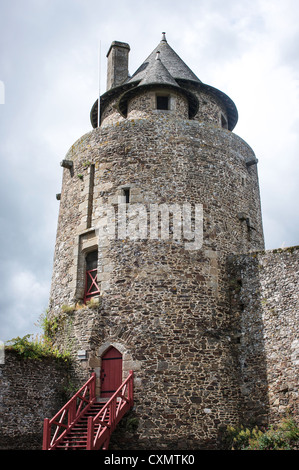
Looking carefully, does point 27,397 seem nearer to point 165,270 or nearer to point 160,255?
point 165,270

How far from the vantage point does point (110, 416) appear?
1093cm

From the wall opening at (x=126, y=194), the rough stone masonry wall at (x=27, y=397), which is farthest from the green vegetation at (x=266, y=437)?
the wall opening at (x=126, y=194)

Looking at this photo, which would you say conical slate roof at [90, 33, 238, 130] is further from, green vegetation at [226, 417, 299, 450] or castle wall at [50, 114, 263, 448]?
green vegetation at [226, 417, 299, 450]

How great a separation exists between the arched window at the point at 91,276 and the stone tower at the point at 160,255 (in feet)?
0.13

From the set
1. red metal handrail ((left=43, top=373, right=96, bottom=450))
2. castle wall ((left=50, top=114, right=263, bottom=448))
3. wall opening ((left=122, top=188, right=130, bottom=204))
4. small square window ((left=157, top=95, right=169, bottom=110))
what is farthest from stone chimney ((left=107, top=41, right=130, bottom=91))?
red metal handrail ((left=43, top=373, right=96, bottom=450))

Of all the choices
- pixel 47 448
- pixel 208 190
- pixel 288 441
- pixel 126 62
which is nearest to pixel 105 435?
pixel 47 448

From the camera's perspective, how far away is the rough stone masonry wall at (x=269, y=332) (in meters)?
11.5

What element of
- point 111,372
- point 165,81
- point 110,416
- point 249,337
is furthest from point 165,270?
point 165,81

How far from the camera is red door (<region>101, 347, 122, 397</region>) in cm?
1220

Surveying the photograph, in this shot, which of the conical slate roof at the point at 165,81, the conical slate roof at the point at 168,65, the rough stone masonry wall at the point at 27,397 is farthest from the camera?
the conical slate roof at the point at 168,65

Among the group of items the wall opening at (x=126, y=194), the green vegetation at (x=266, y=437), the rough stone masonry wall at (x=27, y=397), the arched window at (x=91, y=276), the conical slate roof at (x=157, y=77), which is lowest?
the green vegetation at (x=266, y=437)

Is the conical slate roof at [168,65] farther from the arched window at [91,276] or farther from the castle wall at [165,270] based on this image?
the arched window at [91,276]
